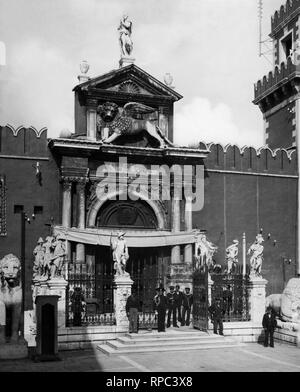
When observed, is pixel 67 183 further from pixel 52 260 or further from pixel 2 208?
pixel 52 260

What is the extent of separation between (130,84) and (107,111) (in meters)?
1.65

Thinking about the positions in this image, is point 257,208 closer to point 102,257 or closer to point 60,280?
point 102,257

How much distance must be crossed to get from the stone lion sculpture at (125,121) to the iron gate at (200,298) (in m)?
8.36

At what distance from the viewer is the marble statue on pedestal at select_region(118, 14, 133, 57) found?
28828mm

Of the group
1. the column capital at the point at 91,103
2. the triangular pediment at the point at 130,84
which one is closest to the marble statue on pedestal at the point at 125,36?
the triangular pediment at the point at 130,84

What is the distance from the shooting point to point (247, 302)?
21.7 metres

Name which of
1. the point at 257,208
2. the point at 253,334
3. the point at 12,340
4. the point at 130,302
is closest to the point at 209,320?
the point at 253,334

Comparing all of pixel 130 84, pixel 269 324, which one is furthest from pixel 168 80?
pixel 269 324

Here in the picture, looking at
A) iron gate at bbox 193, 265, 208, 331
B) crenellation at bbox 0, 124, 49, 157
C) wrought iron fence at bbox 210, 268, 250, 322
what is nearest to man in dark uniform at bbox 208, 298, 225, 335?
iron gate at bbox 193, 265, 208, 331

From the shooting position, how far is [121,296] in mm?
20375

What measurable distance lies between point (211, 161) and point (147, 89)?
446cm

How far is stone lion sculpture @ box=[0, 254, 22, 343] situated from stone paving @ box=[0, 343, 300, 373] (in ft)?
3.11

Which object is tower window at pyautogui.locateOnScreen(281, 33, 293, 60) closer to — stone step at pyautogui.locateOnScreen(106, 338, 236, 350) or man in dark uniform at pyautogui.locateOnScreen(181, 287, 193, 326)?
man in dark uniform at pyautogui.locateOnScreen(181, 287, 193, 326)

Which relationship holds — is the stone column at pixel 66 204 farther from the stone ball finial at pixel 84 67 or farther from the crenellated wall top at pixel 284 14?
the crenellated wall top at pixel 284 14
